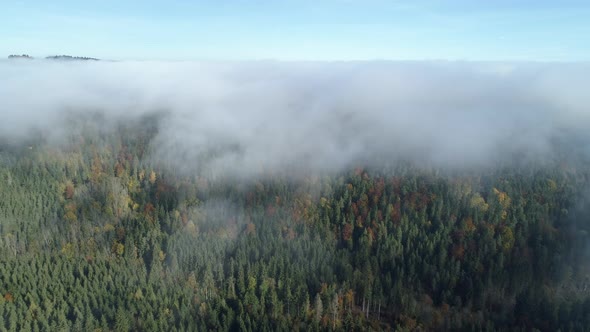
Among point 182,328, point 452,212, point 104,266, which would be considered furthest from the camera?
point 452,212

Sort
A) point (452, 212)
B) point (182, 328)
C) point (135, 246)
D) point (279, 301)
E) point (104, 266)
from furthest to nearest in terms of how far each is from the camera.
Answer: point (452, 212) → point (135, 246) → point (104, 266) → point (279, 301) → point (182, 328)

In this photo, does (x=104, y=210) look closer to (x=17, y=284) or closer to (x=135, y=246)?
(x=135, y=246)

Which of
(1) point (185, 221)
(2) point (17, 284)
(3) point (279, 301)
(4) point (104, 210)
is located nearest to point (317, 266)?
(3) point (279, 301)

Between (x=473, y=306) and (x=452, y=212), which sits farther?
(x=452, y=212)

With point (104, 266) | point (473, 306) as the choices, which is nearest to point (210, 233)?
point (104, 266)

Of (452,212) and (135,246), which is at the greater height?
(452,212)

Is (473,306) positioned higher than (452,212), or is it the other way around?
(452,212)

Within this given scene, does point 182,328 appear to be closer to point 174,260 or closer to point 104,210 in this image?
point 174,260
